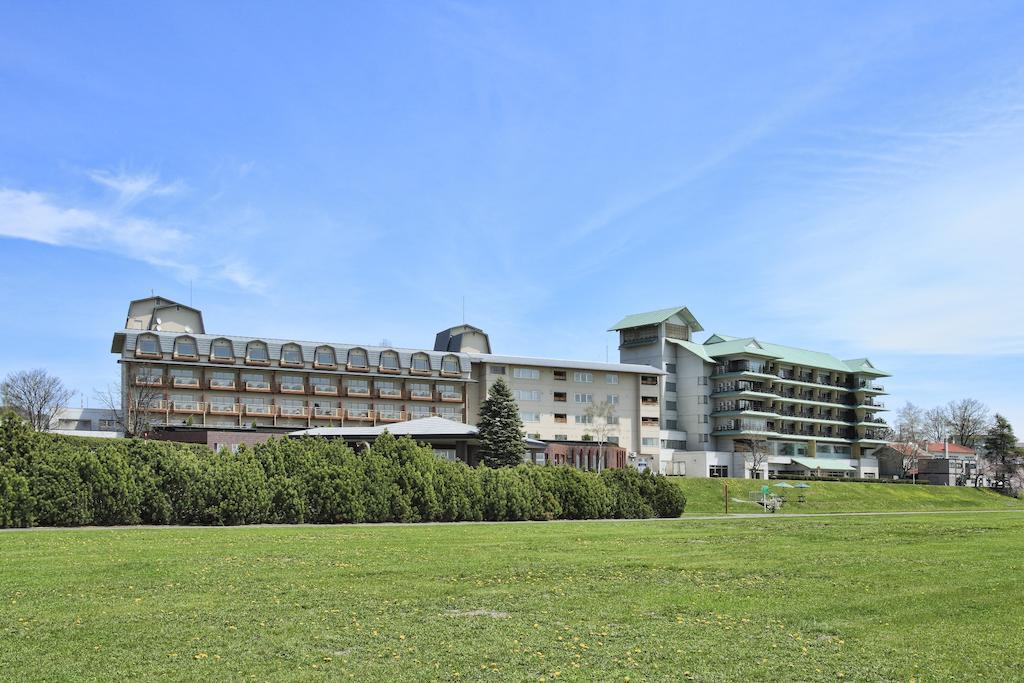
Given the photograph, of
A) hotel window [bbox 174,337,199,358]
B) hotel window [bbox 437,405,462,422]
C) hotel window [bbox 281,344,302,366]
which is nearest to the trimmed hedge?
hotel window [bbox 174,337,199,358]

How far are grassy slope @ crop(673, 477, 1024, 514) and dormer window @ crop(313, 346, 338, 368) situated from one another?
34.0 metres

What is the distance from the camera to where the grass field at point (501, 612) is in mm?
9297

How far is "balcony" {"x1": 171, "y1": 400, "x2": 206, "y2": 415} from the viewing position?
78000 millimetres

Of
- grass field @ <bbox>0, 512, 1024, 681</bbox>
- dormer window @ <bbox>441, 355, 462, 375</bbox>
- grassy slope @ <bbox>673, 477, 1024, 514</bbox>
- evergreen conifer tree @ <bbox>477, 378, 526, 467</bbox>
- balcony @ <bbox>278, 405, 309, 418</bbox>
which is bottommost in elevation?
grassy slope @ <bbox>673, 477, 1024, 514</bbox>

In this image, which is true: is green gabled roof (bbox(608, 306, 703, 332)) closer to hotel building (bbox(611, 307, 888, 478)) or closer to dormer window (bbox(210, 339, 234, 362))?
hotel building (bbox(611, 307, 888, 478))

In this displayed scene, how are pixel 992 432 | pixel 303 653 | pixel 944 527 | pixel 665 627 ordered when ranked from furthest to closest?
pixel 992 432 → pixel 944 527 → pixel 665 627 → pixel 303 653

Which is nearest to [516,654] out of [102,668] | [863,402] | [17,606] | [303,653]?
[303,653]

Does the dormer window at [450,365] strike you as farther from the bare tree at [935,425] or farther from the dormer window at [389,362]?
the bare tree at [935,425]

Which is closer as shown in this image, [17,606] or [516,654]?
[516,654]

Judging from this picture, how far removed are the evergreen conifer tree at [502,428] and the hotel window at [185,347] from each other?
2765cm

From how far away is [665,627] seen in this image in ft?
36.8

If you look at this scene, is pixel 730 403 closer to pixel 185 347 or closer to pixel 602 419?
pixel 602 419

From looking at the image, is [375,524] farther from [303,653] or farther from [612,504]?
[303,653]

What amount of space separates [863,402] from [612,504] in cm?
9074
